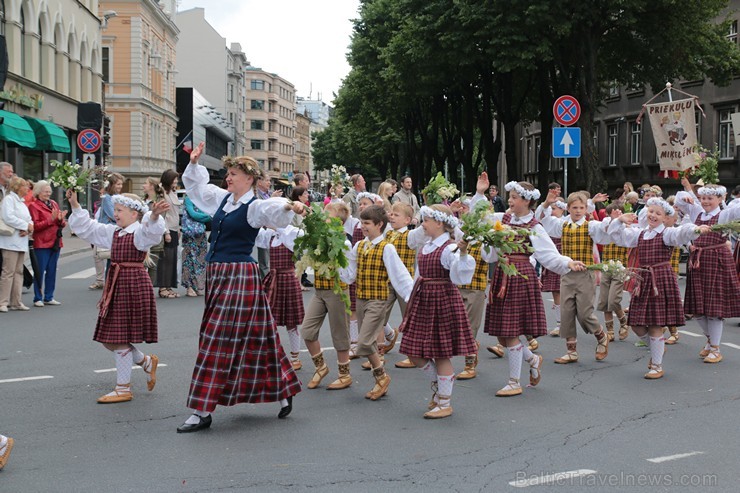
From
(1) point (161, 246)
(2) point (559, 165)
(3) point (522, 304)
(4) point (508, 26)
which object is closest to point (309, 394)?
(3) point (522, 304)

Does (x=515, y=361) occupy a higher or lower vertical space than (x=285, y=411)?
higher

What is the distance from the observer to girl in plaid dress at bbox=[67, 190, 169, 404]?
772cm

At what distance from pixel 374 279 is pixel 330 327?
652mm

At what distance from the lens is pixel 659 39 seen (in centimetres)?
3119

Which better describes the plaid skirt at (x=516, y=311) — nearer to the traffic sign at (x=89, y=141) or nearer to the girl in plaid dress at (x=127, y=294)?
the girl in plaid dress at (x=127, y=294)

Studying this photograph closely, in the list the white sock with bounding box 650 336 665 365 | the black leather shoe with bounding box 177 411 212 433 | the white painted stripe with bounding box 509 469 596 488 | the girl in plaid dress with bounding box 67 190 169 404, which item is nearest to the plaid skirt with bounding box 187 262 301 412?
the black leather shoe with bounding box 177 411 212 433

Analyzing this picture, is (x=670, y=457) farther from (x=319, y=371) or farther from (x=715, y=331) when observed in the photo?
(x=715, y=331)

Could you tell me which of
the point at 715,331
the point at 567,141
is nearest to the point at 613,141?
the point at 567,141

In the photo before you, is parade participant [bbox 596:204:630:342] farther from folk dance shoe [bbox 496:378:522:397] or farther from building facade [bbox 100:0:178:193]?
building facade [bbox 100:0:178:193]

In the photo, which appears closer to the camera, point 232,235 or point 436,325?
point 232,235

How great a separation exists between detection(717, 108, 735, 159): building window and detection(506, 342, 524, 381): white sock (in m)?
30.3

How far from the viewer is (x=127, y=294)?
7840mm

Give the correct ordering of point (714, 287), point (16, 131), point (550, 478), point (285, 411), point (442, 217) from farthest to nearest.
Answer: point (16, 131)
point (714, 287)
point (442, 217)
point (285, 411)
point (550, 478)

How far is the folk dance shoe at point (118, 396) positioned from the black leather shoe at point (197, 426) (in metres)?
1.12
